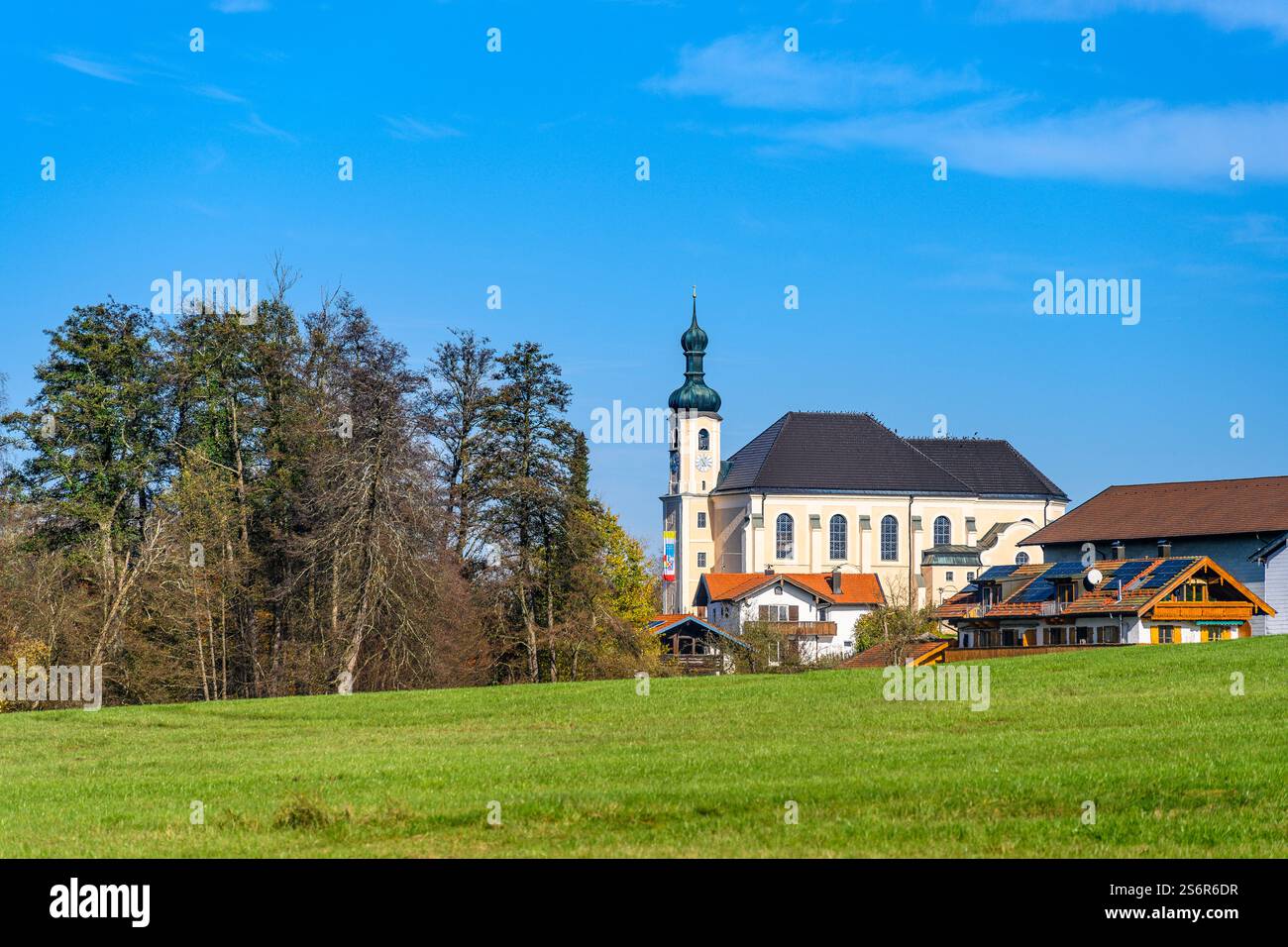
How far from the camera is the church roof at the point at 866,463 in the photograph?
123750mm

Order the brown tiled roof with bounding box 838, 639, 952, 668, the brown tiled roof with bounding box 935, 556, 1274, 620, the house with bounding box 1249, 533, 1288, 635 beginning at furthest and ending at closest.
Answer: the house with bounding box 1249, 533, 1288, 635
the brown tiled roof with bounding box 838, 639, 952, 668
the brown tiled roof with bounding box 935, 556, 1274, 620

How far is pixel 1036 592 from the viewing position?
224 ft

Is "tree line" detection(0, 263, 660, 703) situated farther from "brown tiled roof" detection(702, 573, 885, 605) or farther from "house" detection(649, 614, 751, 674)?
"brown tiled roof" detection(702, 573, 885, 605)

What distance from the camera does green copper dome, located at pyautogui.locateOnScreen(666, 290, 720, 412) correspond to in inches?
4983

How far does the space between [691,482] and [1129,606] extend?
6480 cm

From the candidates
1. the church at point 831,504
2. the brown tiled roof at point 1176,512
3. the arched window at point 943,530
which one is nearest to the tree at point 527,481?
the brown tiled roof at point 1176,512

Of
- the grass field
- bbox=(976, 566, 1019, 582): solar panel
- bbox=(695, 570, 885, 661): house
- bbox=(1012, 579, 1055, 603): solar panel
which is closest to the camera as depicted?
the grass field

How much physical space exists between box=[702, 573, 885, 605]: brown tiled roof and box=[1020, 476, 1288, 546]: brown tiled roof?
19422 millimetres

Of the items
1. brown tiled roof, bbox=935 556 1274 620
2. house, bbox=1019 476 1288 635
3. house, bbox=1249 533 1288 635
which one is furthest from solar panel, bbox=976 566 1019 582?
house, bbox=1249 533 1288 635

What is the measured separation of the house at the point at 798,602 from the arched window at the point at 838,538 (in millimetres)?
9843

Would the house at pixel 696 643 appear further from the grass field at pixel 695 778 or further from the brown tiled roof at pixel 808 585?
the grass field at pixel 695 778
